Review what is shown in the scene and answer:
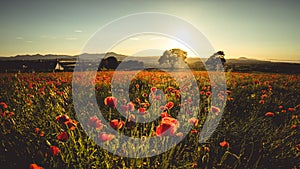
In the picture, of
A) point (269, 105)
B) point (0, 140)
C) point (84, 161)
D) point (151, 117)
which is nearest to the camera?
point (84, 161)

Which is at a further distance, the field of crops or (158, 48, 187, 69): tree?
(158, 48, 187, 69): tree

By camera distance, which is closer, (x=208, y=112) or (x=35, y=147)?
(x=35, y=147)

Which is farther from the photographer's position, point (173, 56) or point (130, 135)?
point (173, 56)

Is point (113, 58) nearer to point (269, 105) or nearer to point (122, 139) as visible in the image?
point (269, 105)

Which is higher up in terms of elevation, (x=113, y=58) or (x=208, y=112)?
(x=113, y=58)

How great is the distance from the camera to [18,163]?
7.69 feet

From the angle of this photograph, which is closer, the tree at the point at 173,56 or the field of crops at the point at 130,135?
the field of crops at the point at 130,135

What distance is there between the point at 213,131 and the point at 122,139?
3.78ft

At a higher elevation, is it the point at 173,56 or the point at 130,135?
the point at 173,56

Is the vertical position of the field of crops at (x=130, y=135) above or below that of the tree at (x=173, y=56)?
below

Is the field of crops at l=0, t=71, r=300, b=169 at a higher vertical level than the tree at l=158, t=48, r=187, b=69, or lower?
lower

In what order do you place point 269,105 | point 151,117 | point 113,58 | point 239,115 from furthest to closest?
1. point 113,58
2. point 269,105
3. point 239,115
4. point 151,117

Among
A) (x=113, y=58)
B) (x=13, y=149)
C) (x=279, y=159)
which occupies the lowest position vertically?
(x=279, y=159)

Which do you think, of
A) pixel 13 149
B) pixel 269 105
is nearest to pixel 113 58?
pixel 269 105
